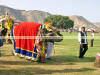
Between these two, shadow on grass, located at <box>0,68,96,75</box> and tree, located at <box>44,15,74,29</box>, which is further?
tree, located at <box>44,15,74,29</box>

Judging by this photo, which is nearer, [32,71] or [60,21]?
[32,71]

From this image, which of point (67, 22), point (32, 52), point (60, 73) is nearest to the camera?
point (60, 73)

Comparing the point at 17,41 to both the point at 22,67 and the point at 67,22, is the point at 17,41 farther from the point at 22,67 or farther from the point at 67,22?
the point at 67,22

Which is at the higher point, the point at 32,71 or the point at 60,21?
the point at 60,21

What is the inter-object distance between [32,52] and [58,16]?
107993 mm

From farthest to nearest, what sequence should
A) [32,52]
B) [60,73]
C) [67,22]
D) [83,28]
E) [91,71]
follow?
[67,22]
[83,28]
[32,52]
[91,71]
[60,73]

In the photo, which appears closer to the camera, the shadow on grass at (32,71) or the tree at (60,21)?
the shadow on grass at (32,71)

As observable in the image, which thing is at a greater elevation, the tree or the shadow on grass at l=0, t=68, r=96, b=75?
the tree

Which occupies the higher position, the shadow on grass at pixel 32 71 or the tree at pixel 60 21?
the tree at pixel 60 21

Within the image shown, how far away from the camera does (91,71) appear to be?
7352 millimetres

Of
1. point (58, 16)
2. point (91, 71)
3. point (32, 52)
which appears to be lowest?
point (91, 71)

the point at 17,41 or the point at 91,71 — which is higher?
the point at 17,41

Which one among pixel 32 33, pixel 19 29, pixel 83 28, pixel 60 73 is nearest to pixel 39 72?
pixel 60 73

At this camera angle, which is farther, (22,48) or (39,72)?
(22,48)
